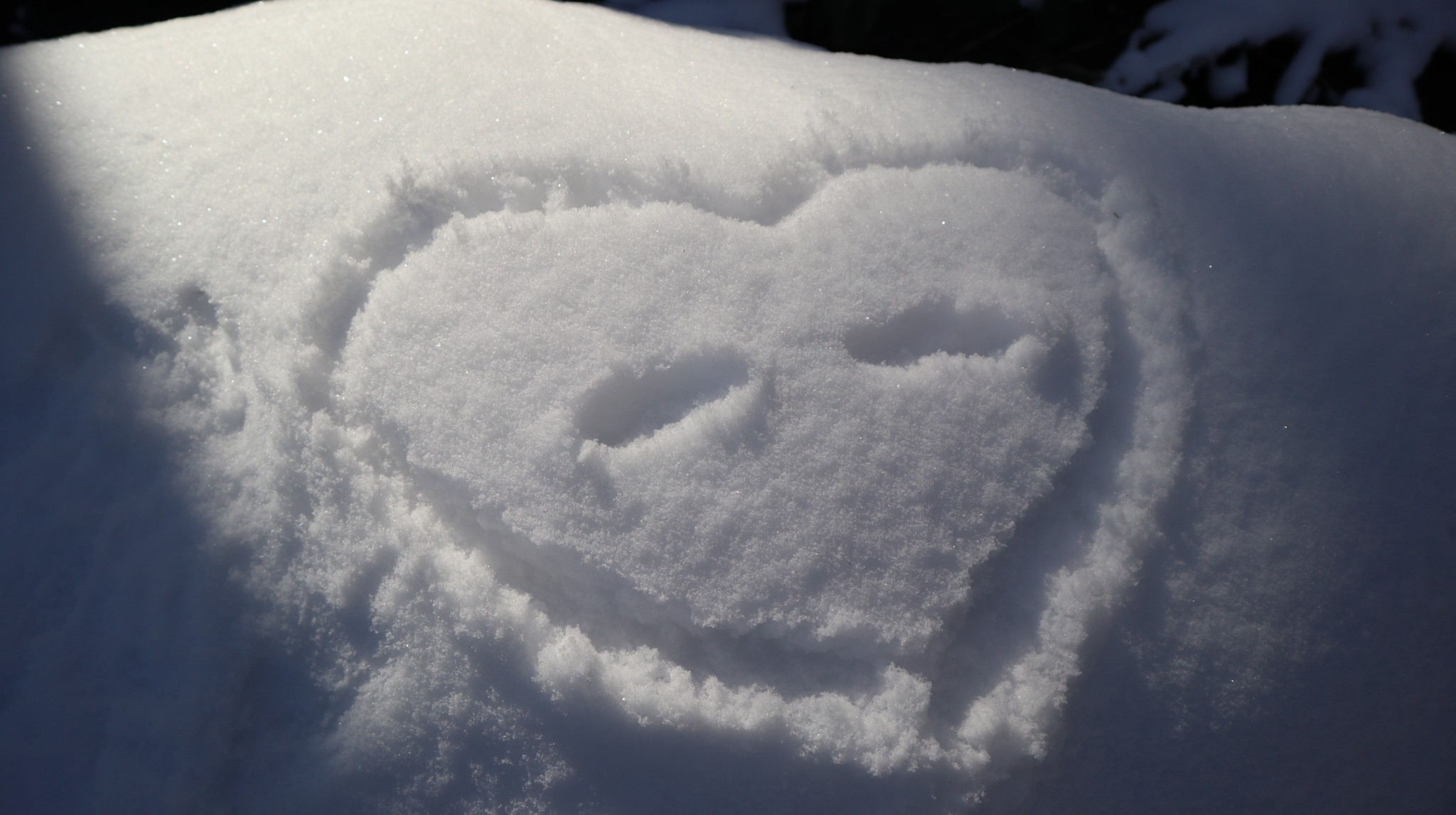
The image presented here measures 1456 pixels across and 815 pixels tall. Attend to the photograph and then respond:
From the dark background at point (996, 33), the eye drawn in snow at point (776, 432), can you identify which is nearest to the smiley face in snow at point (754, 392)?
the eye drawn in snow at point (776, 432)

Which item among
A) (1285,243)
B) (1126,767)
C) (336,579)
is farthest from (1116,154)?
(336,579)

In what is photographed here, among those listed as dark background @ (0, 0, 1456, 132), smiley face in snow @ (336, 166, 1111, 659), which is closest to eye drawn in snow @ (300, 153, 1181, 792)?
smiley face in snow @ (336, 166, 1111, 659)

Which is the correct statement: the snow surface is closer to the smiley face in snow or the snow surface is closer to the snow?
the smiley face in snow

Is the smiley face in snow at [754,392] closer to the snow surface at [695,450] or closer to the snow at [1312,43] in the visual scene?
the snow surface at [695,450]

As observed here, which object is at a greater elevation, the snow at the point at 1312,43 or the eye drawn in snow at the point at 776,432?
the snow at the point at 1312,43

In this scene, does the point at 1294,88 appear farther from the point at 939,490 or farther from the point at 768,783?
the point at 768,783
